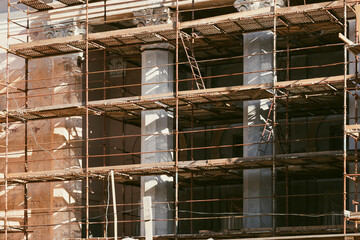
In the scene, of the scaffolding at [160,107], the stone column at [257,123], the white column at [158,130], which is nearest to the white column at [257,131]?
the stone column at [257,123]

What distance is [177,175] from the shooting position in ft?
120

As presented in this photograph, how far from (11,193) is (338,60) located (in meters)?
14.5

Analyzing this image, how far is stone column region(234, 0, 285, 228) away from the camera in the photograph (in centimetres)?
3656

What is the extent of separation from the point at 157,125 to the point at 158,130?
203 millimetres

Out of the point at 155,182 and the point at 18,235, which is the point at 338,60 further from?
the point at 18,235

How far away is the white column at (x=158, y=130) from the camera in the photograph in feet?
125

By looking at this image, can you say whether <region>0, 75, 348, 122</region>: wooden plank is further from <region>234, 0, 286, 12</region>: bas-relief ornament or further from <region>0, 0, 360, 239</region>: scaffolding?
<region>234, 0, 286, 12</region>: bas-relief ornament

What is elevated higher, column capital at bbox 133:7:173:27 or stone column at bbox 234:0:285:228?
column capital at bbox 133:7:173:27

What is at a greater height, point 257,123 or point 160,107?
point 160,107

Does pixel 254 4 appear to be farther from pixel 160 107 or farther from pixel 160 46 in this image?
pixel 160 107

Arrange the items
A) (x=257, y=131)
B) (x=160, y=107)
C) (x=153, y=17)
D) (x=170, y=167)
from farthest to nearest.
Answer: (x=153, y=17), (x=160, y=107), (x=257, y=131), (x=170, y=167)

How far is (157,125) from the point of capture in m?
38.9

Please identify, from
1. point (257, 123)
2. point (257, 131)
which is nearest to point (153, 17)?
point (257, 123)

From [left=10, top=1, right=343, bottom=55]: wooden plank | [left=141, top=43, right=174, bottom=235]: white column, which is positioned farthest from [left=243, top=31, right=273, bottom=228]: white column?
[left=141, top=43, right=174, bottom=235]: white column
